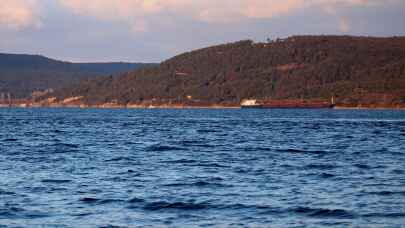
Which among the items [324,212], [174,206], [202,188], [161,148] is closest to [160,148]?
[161,148]

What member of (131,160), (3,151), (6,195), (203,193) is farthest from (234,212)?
(3,151)

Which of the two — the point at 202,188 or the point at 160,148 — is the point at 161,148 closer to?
the point at 160,148

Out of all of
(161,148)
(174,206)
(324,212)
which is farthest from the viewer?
(161,148)

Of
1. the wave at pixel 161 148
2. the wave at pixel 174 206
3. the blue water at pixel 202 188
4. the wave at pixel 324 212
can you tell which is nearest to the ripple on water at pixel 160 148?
the wave at pixel 161 148

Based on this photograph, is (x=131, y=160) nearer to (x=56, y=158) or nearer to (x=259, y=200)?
(x=56, y=158)

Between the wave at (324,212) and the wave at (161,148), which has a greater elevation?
the wave at (324,212)

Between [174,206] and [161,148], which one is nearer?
[174,206]

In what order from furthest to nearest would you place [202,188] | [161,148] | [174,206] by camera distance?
[161,148], [202,188], [174,206]

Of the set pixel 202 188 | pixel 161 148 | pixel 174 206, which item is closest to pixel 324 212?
pixel 174 206

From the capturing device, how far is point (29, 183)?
96.9 feet

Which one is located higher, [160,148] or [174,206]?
[174,206]

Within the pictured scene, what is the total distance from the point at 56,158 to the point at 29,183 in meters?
11.6

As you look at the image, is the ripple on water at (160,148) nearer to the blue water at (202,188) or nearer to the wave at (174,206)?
the blue water at (202,188)

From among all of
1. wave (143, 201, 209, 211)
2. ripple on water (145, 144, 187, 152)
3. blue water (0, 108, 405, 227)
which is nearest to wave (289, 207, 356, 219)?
blue water (0, 108, 405, 227)
